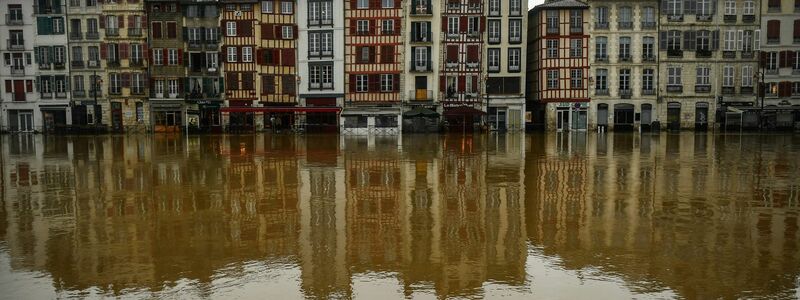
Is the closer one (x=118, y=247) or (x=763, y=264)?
(x=763, y=264)

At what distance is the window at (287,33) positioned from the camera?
2158 inches

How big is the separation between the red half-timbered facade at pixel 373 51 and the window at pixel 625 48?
62.0 feet

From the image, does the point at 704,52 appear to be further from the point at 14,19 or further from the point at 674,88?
the point at 14,19

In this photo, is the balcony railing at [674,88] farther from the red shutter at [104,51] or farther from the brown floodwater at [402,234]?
the red shutter at [104,51]

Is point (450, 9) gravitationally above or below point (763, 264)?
above

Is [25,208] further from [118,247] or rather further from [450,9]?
[450,9]

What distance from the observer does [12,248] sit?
9508 mm

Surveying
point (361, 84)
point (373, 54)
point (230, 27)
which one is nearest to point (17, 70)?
point (230, 27)

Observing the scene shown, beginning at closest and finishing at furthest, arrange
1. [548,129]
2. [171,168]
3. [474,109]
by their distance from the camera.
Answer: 1. [171,168]
2. [474,109]
3. [548,129]

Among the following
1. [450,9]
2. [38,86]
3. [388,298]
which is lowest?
[388,298]

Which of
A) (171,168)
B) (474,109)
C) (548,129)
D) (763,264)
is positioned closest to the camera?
(763,264)

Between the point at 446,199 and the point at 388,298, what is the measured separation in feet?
22.4

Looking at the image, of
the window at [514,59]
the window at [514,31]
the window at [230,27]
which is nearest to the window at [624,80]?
the window at [514,59]

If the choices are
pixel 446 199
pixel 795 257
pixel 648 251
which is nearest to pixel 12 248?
pixel 446 199
